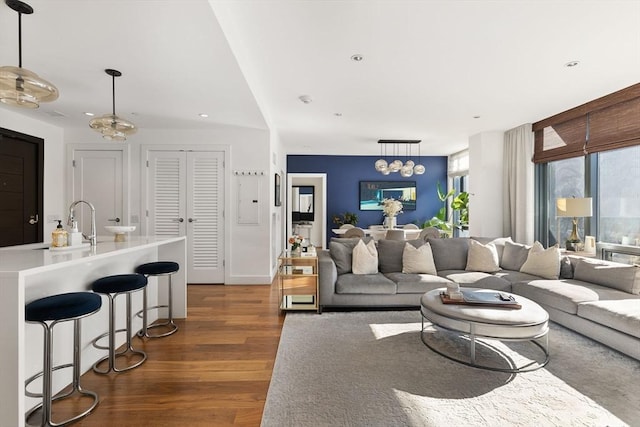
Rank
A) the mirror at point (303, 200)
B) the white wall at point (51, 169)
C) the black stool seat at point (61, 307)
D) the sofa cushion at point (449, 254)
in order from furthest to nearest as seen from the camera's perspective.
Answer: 1. the mirror at point (303, 200)
2. the white wall at point (51, 169)
3. the sofa cushion at point (449, 254)
4. the black stool seat at point (61, 307)

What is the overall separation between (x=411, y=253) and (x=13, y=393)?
12.3 ft

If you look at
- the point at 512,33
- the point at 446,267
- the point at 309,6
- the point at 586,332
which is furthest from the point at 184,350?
the point at 512,33

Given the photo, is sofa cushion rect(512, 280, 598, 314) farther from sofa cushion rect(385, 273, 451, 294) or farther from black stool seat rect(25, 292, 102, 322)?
black stool seat rect(25, 292, 102, 322)

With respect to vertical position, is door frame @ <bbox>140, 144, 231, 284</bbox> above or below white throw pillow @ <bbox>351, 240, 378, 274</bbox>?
above

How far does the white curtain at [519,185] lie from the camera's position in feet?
17.7

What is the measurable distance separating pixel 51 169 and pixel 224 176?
2.51 metres

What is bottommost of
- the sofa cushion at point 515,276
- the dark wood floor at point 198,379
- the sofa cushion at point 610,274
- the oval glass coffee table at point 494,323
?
the dark wood floor at point 198,379

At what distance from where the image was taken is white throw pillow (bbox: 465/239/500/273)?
4.21 metres

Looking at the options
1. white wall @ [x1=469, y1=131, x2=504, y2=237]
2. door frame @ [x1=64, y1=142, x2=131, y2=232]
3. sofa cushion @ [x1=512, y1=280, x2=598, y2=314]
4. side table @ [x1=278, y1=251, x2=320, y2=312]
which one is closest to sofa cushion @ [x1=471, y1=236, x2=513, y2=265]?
sofa cushion @ [x1=512, y1=280, x2=598, y2=314]

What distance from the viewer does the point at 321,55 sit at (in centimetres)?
305

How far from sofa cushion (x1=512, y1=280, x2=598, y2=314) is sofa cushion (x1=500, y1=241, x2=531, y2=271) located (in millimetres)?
633

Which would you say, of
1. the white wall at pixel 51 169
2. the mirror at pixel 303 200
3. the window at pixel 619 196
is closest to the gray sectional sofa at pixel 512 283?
the window at pixel 619 196

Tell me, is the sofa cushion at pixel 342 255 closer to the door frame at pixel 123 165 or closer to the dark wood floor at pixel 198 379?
the dark wood floor at pixel 198 379

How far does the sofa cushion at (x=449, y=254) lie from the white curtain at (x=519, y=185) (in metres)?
1.65
